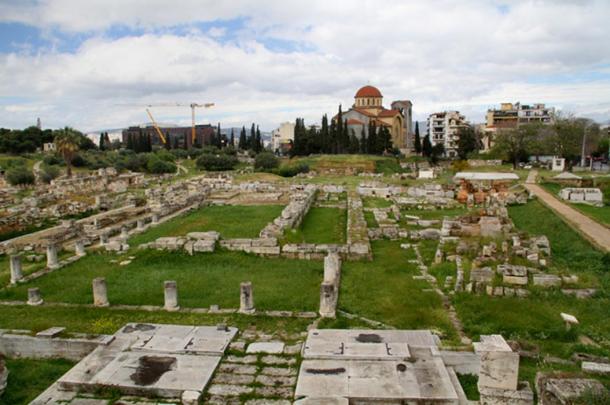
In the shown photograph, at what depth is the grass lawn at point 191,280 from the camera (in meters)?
12.5

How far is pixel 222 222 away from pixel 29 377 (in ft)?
53.4

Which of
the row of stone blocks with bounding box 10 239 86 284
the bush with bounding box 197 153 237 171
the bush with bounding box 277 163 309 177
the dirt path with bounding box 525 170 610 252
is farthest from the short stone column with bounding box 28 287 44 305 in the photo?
the bush with bounding box 197 153 237 171

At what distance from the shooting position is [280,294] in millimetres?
12797

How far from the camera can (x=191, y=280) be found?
46.6 feet

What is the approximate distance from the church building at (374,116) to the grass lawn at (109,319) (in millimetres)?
75495

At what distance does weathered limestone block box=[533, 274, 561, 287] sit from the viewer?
1295 cm

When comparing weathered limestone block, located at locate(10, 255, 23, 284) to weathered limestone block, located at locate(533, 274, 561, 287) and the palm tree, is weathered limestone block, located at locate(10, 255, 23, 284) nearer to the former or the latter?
weathered limestone block, located at locate(533, 274, 561, 287)

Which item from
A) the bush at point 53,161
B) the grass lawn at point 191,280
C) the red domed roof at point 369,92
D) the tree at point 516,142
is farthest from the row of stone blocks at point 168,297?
the red domed roof at point 369,92

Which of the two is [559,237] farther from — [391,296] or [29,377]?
[29,377]

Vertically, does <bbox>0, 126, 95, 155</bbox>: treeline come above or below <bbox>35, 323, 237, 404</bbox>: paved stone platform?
above

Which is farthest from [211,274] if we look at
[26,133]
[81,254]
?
[26,133]

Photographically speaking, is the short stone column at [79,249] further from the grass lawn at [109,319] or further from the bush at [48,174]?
the bush at [48,174]

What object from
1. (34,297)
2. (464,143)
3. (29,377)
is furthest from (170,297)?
(464,143)

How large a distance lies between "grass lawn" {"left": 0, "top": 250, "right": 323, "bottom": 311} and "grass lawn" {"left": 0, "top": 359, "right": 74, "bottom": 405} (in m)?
3.22
